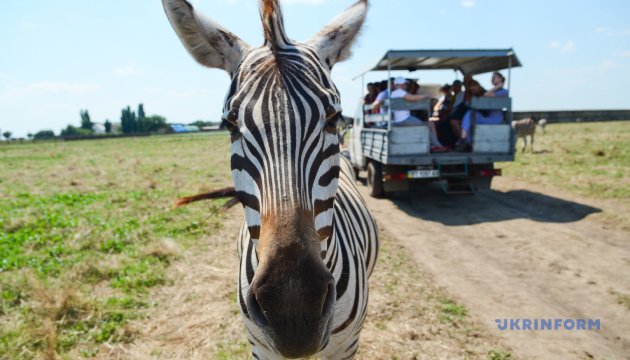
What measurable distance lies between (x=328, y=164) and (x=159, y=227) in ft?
23.0

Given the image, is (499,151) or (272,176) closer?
(272,176)

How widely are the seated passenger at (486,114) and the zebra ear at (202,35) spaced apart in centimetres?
796

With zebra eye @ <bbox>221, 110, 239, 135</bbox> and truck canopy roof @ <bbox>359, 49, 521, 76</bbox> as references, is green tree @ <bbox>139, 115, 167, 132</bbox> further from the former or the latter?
zebra eye @ <bbox>221, 110, 239, 135</bbox>

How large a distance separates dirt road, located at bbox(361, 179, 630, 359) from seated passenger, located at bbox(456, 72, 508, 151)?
174 centimetres

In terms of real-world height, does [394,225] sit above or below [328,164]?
below

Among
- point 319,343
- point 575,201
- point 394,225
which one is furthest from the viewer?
point 575,201

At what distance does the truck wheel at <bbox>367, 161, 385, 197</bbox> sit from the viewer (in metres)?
9.86

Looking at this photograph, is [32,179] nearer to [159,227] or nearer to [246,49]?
[159,227]

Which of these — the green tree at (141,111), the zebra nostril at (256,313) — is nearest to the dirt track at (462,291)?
the zebra nostril at (256,313)

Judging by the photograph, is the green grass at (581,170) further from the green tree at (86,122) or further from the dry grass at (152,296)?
the green tree at (86,122)

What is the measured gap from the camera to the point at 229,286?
16.6ft

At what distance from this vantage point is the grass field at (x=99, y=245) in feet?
13.1

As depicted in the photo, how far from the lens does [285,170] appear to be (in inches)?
59.2

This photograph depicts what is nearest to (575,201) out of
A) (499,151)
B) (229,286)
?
(499,151)
